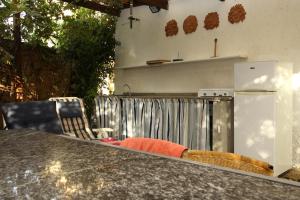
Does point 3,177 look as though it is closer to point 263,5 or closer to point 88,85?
point 263,5

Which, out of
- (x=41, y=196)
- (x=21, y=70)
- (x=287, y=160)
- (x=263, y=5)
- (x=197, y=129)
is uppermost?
(x=263, y=5)

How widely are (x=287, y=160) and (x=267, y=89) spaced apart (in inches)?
45.2

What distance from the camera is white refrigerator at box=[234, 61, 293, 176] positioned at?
3.85 m

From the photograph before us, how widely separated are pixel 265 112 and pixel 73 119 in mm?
2673

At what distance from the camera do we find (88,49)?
6219mm

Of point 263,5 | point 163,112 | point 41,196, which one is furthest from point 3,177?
point 263,5

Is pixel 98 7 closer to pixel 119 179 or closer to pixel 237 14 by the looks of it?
pixel 237 14

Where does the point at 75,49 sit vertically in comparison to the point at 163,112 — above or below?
above

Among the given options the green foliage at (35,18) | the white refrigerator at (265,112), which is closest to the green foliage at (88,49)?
the green foliage at (35,18)

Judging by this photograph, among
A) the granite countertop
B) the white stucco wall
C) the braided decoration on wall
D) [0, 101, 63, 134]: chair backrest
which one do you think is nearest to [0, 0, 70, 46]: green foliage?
the white stucco wall

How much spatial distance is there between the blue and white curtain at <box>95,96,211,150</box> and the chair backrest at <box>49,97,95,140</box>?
1155 millimetres

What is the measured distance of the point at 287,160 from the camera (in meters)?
4.21

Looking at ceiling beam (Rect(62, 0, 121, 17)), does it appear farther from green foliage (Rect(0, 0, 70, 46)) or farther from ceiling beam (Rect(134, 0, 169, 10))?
ceiling beam (Rect(134, 0, 169, 10))

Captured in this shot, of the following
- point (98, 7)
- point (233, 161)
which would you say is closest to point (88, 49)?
point (98, 7)
